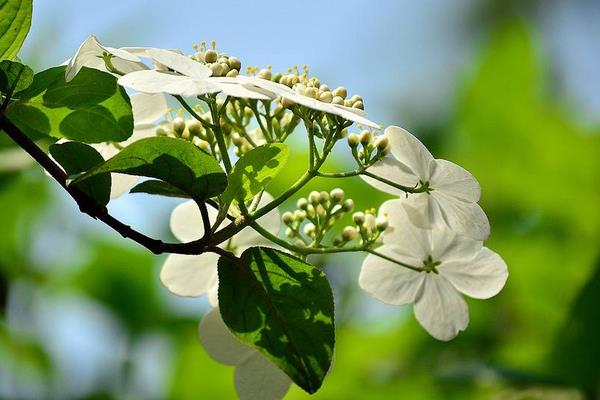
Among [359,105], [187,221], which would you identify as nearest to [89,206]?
[359,105]

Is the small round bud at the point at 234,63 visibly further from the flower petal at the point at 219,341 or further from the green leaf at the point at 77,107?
the flower petal at the point at 219,341

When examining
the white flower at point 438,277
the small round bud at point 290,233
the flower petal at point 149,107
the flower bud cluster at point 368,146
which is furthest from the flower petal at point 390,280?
the flower petal at point 149,107

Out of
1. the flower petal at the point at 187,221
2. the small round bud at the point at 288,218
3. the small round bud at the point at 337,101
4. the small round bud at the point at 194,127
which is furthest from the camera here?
the flower petal at the point at 187,221

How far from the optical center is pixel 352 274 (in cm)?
228

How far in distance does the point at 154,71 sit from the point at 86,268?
5.28 feet

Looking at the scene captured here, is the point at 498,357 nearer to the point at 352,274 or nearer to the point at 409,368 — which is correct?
the point at 409,368

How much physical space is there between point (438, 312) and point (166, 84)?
52 centimetres

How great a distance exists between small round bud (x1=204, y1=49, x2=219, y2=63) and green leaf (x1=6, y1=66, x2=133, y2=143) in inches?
3.7

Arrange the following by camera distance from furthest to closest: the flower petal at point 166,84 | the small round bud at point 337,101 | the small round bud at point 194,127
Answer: the small round bud at point 194,127
the small round bud at point 337,101
the flower petal at point 166,84

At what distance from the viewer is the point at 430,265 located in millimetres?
1120

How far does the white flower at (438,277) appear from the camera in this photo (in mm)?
1110

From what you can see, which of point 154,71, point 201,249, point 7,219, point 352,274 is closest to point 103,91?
point 154,71

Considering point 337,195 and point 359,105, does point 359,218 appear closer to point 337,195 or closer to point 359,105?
point 337,195

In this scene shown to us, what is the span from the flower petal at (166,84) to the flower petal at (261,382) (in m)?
0.41
